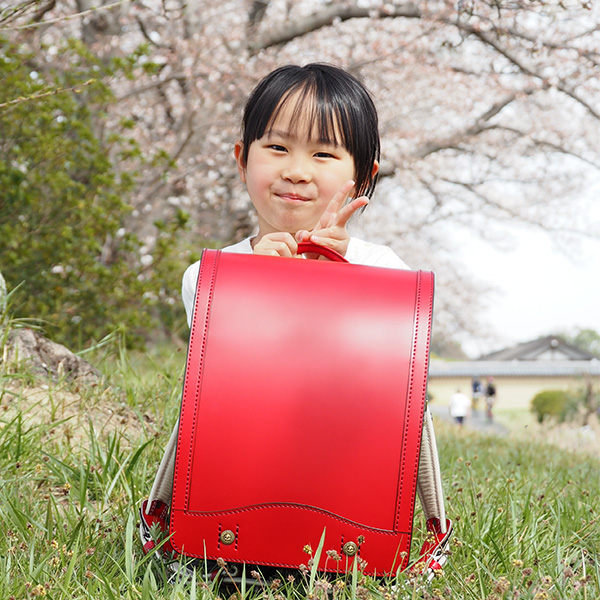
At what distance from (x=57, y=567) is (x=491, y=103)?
31.7 ft

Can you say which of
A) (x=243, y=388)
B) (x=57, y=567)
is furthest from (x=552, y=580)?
(x=57, y=567)

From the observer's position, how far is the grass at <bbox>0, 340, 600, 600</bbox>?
57.3 inches

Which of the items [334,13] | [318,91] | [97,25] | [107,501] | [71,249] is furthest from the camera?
[334,13]

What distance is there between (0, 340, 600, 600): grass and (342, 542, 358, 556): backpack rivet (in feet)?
0.16

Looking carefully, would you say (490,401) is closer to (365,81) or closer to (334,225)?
(365,81)

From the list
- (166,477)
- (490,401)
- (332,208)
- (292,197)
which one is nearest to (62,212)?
(292,197)

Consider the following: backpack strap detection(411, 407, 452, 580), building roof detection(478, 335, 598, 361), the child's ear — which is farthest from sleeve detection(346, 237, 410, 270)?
building roof detection(478, 335, 598, 361)

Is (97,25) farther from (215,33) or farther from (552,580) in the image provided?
(552,580)

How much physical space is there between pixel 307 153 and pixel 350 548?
994 mm

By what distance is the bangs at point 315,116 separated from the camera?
1.83m

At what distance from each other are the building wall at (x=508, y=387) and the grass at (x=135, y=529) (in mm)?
30570

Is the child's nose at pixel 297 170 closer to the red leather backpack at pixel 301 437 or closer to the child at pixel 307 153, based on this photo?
the child at pixel 307 153

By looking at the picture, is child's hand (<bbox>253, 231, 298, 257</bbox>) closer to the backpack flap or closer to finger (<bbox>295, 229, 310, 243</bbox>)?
finger (<bbox>295, 229, 310, 243</bbox>)

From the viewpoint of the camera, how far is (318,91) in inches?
73.0
